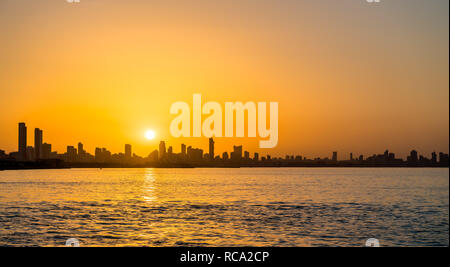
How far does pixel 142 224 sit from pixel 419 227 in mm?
22779

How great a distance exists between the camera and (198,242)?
2642cm

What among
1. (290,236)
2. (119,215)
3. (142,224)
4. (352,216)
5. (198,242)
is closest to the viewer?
(198,242)

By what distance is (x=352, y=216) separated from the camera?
44969mm

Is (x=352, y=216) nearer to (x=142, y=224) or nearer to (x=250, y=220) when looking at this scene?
(x=250, y=220)

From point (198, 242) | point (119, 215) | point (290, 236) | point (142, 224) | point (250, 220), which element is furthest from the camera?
point (119, 215)
